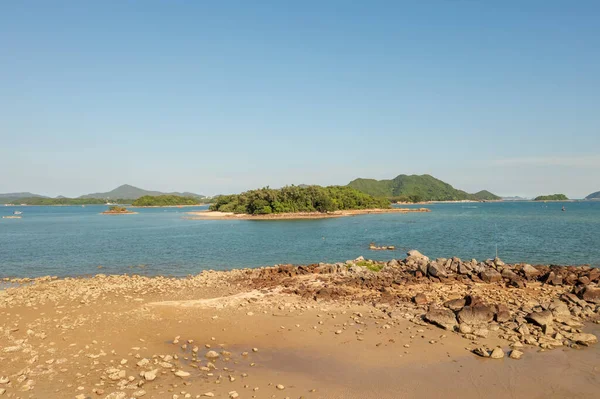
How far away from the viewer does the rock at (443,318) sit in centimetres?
1592

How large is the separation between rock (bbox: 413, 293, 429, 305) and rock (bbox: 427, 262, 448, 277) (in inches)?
215

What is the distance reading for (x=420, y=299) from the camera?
1962 centimetres

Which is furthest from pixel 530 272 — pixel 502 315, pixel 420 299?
pixel 502 315

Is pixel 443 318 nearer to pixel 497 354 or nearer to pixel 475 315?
pixel 475 315

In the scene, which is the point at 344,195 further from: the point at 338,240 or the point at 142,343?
the point at 142,343

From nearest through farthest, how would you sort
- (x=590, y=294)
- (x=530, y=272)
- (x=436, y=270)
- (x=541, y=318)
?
(x=541, y=318) → (x=590, y=294) → (x=436, y=270) → (x=530, y=272)

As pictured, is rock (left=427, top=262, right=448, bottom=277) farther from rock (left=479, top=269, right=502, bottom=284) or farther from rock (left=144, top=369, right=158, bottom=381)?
rock (left=144, top=369, right=158, bottom=381)

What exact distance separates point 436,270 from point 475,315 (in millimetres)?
8822

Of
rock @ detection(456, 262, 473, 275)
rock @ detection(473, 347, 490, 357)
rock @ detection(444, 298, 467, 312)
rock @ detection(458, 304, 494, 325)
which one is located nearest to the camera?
rock @ detection(473, 347, 490, 357)

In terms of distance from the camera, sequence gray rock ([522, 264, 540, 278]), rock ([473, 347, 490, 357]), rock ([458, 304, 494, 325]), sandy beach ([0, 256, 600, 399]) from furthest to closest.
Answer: gray rock ([522, 264, 540, 278]) → rock ([458, 304, 494, 325]) → rock ([473, 347, 490, 357]) → sandy beach ([0, 256, 600, 399])

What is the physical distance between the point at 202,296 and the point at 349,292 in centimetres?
844

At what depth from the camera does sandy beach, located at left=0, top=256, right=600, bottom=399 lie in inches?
451

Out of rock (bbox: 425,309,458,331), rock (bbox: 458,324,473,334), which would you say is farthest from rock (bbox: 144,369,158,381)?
rock (bbox: 458,324,473,334)

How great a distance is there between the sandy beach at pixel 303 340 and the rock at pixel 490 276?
0.65 feet
